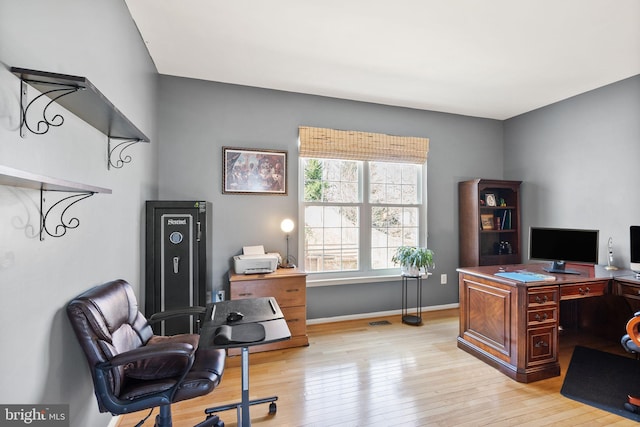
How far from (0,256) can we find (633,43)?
4358 mm

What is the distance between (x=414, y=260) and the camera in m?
3.67

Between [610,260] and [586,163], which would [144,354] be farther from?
[586,163]

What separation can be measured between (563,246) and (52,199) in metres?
3.99

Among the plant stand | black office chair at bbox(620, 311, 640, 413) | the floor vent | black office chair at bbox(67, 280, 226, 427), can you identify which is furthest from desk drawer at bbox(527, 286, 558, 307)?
black office chair at bbox(67, 280, 226, 427)

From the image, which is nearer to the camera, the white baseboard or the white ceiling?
the white ceiling

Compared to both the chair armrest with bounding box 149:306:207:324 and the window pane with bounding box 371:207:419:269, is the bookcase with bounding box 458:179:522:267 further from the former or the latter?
the chair armrest with bounding box 149:306:207:324

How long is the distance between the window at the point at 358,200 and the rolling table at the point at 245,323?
1.65 m

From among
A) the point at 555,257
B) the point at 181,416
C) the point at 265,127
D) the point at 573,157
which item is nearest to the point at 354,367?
the point at 181,416

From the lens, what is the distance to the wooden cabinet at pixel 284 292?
292 centimetres

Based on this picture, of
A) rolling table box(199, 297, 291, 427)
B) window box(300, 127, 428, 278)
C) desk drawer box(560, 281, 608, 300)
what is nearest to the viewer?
rolling table box(199, 297, 291, 427)

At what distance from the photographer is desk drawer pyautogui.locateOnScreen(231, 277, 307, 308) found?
9.53ft

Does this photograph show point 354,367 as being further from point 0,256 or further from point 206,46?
point 206,46

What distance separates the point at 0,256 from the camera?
92cm

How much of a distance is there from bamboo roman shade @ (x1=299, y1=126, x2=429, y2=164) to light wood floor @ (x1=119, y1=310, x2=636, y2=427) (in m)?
2.20
